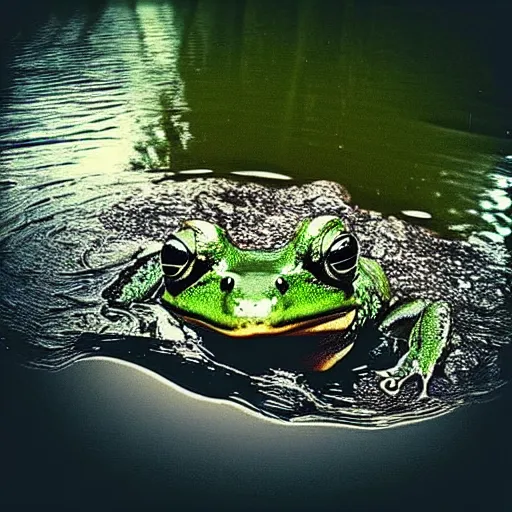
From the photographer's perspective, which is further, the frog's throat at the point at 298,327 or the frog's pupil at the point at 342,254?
the frog's pupil at the point at 342,254

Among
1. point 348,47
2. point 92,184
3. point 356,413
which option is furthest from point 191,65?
point 356,413

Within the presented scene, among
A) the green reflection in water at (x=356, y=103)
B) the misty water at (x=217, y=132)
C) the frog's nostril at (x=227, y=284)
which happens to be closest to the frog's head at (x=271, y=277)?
the frog's nostril at (x=227, y=284)

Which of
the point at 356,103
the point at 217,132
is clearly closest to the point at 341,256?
the point at 217,132

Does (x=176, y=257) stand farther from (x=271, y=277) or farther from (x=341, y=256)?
(x=341, y=256)

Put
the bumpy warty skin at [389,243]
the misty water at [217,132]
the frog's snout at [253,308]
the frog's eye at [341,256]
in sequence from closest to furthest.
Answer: the frog's snout at [253,308]
the frog's eye at [341,256]
the bumpy warty skin at [389,243]
the misty water at [217,132]

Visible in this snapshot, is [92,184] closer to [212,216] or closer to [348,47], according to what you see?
[212,216]

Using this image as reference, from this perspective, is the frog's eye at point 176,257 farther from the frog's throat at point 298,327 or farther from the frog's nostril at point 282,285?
the frog's nostril at point 282,285
